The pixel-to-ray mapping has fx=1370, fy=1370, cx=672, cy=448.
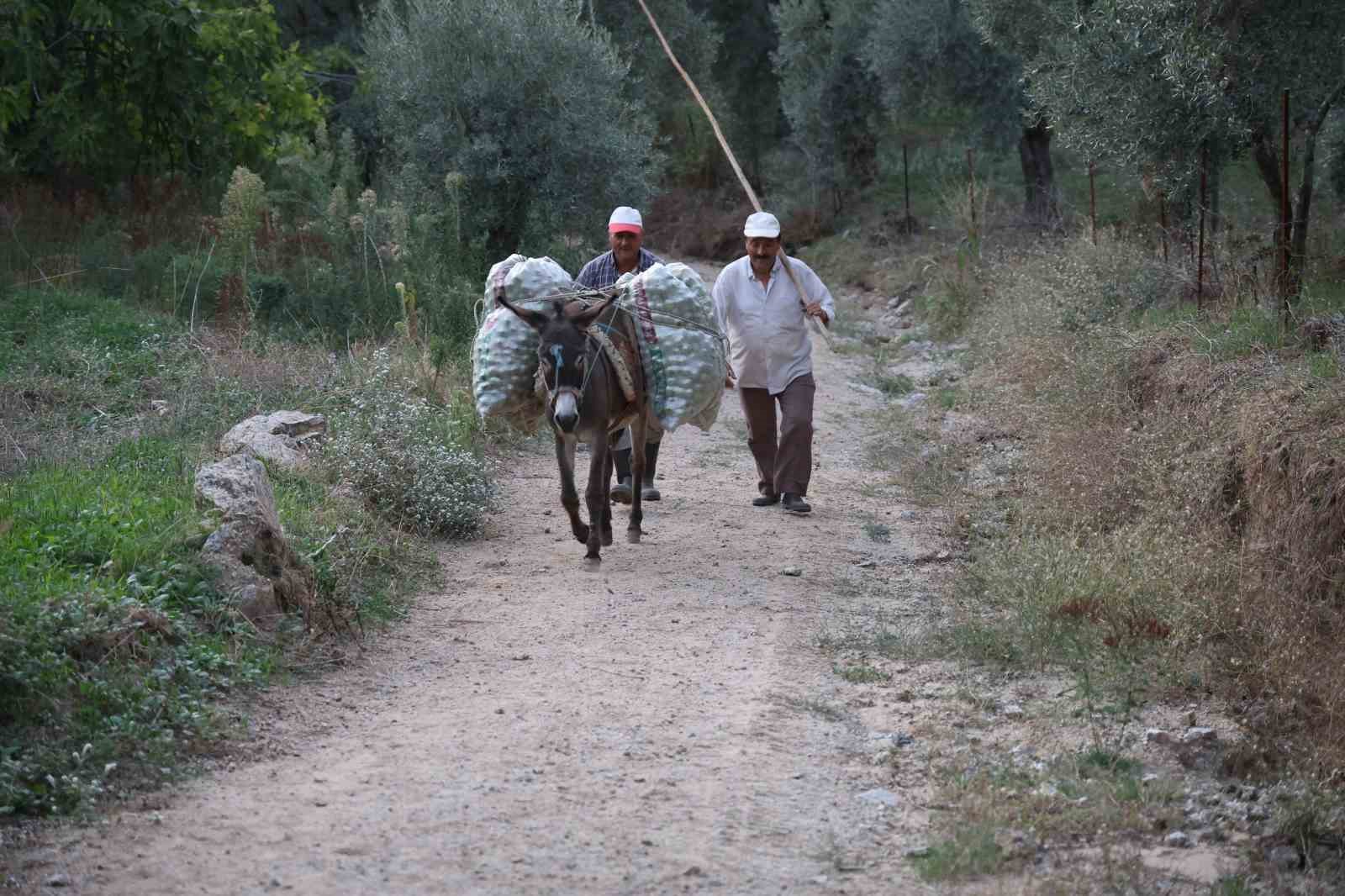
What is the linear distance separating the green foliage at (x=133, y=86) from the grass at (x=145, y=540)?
3.44m

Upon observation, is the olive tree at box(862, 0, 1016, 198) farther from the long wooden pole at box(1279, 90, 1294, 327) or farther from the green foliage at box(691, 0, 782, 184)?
the long wooden pole at box(1279, 90, 1294, 327)

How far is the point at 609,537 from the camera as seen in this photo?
8.72m

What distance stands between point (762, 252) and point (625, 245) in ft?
3.37

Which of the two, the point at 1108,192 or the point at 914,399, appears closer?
the point at 914,399

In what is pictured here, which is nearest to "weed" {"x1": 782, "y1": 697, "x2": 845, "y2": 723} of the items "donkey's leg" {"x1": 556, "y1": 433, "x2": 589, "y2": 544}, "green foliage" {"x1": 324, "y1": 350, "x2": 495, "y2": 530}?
"donkey's leg" {"x1": 556, "y1": 433, "x2": 589, "y2": 544}

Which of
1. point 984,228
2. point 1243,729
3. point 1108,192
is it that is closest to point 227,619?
point 1243,729

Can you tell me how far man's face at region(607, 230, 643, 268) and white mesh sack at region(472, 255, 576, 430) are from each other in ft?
3.90

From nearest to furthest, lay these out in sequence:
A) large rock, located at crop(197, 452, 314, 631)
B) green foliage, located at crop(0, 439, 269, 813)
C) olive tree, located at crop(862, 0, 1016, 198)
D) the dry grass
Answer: green foliage, located at crop(0, 439, 269, 813) < the dry grass < large rock, located at crop(197, 452, 314, 631) < olive tree, located at crop(862, 0, 1016, 198)

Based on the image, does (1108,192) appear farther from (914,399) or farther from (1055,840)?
(1055,840)

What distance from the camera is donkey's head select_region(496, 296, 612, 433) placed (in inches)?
307

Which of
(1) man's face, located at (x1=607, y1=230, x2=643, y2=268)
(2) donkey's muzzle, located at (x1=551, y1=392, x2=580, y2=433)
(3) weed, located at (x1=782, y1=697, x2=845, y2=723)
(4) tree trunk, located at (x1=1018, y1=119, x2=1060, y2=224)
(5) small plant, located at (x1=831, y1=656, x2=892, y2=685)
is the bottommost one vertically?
(5) small plant, located at (x1=831, y1=656, x2=892, y2=685)

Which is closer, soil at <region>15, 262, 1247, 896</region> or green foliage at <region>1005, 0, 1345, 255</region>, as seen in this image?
soil at <region>15, 262, 1247, 896</region>

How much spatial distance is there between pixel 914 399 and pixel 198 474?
963 centimetres

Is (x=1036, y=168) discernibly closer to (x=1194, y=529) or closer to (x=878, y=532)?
(x=878, y=532)
